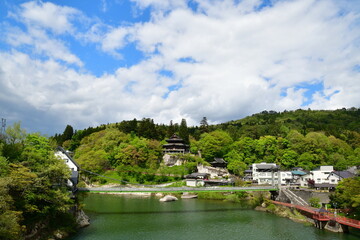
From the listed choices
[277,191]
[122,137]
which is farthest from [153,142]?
[277,191]

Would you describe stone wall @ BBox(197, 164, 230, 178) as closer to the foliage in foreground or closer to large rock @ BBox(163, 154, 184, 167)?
large rock @ BBox(163, 154, 184, 167)

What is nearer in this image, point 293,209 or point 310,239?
point 310,239

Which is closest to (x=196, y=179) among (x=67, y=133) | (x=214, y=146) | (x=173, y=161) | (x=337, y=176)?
(x=173, y=161)

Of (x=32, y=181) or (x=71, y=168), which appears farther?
(x=71, y=168)

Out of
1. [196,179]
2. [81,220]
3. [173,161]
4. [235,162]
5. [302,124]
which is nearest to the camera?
[81,220]

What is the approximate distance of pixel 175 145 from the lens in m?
54.7

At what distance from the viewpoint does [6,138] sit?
1933cm

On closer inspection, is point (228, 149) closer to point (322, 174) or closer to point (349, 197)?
point (322, 174)

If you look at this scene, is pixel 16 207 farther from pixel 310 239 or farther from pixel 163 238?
pixel 310 239

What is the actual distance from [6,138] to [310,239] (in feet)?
82.0

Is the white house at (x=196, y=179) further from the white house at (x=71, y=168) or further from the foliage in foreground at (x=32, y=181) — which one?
the foliage in foreground at (x=32, y=181)

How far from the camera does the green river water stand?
20.1 metres

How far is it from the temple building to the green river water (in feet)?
74.9

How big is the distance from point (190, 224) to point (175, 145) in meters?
31.5
